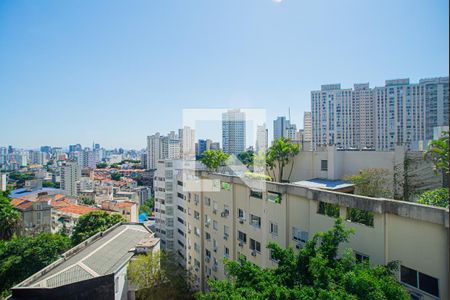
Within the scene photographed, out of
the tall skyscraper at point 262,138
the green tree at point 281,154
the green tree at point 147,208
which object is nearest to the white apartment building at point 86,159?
the green tree at point 147,208

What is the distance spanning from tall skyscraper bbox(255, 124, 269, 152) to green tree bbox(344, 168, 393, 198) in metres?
2.58

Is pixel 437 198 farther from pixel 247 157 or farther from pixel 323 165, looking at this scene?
pixel 247 157

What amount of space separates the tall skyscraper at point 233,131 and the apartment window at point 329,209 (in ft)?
10.2

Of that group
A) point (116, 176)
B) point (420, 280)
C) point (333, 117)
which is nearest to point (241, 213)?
point (420, 280)

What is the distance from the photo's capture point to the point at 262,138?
707cm

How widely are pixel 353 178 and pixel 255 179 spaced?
2064 mm

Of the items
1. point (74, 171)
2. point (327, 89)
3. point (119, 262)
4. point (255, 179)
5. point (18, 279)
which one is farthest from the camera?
point (74, 171)

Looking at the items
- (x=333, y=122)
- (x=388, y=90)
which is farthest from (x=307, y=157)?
(x=333, y=122)

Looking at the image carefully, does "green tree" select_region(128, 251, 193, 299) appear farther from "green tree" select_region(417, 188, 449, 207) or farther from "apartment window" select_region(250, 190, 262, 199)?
"green tree" select_region(417, 188, 449, 207)

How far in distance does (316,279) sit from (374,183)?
9.66 feet

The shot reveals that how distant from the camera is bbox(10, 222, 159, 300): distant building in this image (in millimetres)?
6961

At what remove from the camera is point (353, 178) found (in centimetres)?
518

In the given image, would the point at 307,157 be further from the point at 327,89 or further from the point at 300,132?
the point at 327,89

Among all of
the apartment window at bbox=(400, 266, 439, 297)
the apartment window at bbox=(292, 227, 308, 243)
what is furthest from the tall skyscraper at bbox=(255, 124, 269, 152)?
the apartment window at bbox=(400, 266, 439, 297)
